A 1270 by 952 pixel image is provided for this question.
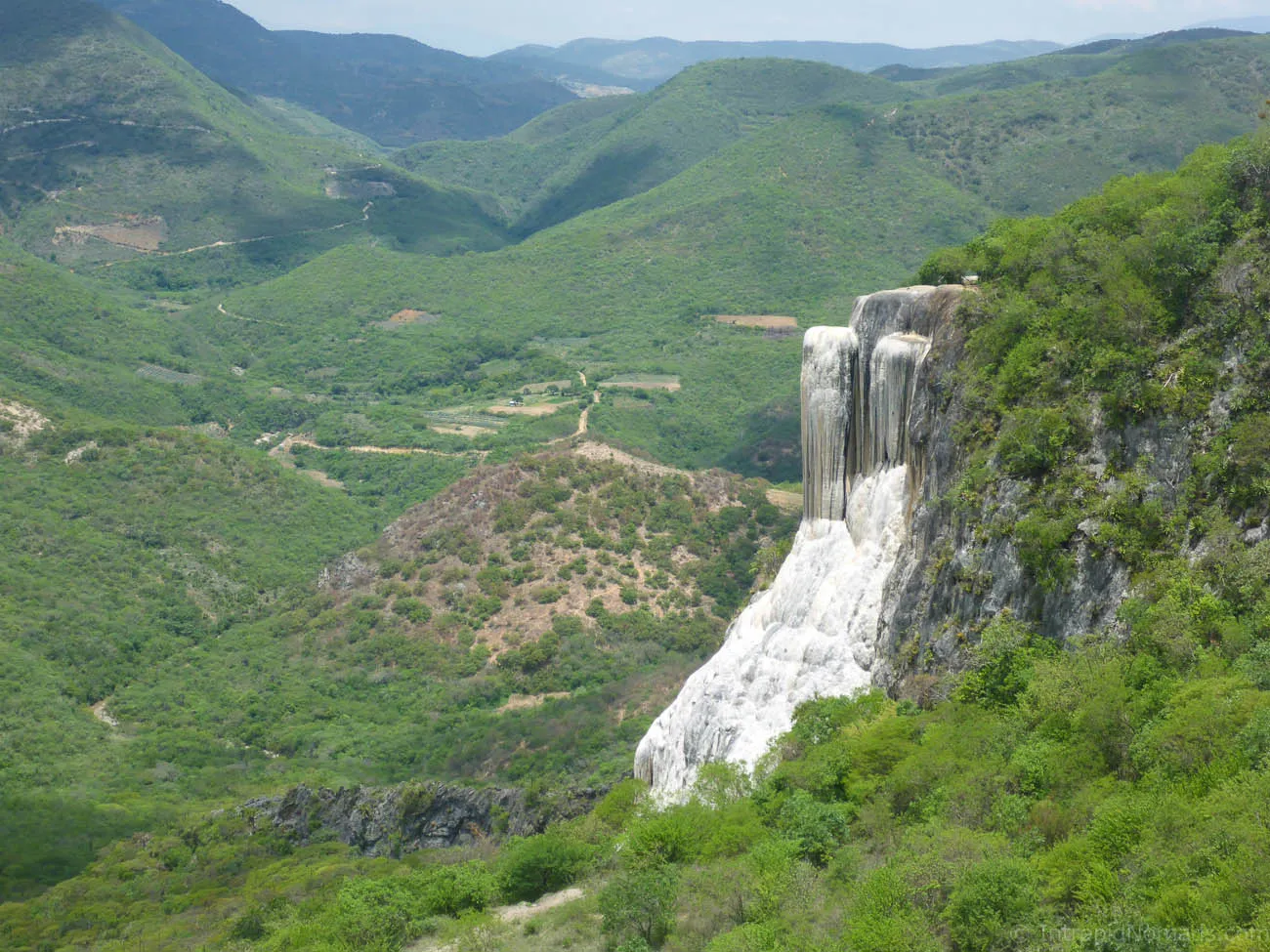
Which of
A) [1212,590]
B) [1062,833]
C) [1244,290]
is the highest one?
[1244,290]

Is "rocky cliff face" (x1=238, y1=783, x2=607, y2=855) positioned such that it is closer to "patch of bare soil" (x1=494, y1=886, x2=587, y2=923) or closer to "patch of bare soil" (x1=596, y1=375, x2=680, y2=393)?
"patch of bare soil" (x1=494, y1=886, x2=587, y2=923)

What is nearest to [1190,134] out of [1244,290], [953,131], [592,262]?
[953,131]

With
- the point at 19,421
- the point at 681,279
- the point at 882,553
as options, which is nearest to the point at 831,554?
the point at 882,553

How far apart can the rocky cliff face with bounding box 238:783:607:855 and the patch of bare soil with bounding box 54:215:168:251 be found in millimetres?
154688

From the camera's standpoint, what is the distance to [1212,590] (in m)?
22.5

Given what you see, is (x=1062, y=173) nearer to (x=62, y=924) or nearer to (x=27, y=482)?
(x=27, y=482)

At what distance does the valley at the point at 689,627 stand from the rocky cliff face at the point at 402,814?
0.16 metres

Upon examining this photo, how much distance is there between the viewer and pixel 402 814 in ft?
146

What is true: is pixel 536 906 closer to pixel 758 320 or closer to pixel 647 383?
pixel 647 383

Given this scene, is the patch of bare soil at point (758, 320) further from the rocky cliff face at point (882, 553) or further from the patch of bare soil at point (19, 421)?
the rocky cliff face at point (882, 553)

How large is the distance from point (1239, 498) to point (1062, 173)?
152m

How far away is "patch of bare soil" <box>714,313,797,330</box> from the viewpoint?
14488 cm

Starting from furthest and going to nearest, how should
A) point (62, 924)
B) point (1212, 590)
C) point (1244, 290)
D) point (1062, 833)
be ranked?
Answer: 1. point (62, 924)
2. point (1244, 290)
3. point (1212, 590)
4. point (1062, 833)

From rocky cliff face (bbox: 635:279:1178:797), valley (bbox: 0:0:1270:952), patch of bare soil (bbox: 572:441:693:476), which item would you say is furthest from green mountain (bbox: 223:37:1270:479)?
rocky cliff face (bbox: 635:279:1178:797)
